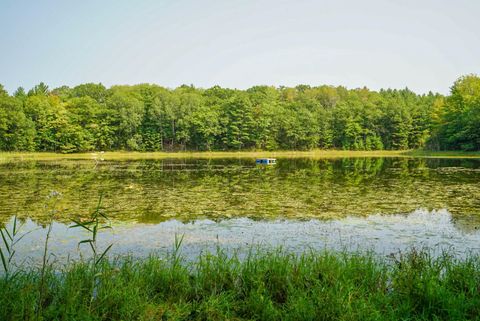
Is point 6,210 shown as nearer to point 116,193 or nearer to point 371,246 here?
point 116,193

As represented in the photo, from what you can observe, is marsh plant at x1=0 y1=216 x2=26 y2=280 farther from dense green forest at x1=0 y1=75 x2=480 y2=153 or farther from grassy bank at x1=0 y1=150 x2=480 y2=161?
dense green forest at x1=0 y1=75 x2=480 y2=153

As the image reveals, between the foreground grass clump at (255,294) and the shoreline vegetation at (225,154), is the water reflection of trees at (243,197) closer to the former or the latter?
the foreground grass clump at (255,294)

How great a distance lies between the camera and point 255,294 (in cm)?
476

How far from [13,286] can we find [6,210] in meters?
9.32

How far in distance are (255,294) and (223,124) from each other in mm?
63903

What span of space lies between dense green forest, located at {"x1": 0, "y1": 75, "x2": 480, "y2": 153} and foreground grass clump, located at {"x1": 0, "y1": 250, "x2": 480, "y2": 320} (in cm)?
5881

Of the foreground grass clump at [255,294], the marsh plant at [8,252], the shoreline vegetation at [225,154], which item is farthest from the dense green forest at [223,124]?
the foreground grass clump at [255,294]

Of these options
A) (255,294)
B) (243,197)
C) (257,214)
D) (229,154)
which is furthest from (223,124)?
(255,294)

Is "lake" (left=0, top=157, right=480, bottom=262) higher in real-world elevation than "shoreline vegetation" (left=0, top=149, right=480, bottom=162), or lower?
lower

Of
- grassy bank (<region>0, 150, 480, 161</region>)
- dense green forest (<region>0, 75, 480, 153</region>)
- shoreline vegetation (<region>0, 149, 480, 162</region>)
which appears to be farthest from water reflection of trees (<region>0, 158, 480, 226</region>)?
dense green forest (<region>0, 75, 480, 153</region>)

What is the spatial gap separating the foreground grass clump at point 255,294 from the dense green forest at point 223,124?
193 ft

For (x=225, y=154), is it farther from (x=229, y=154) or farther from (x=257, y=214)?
(x=257, y=214)

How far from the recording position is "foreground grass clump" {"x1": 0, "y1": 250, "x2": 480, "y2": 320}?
423 centimetres

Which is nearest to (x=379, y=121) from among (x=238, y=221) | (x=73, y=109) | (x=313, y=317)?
(x=73, y=109)
